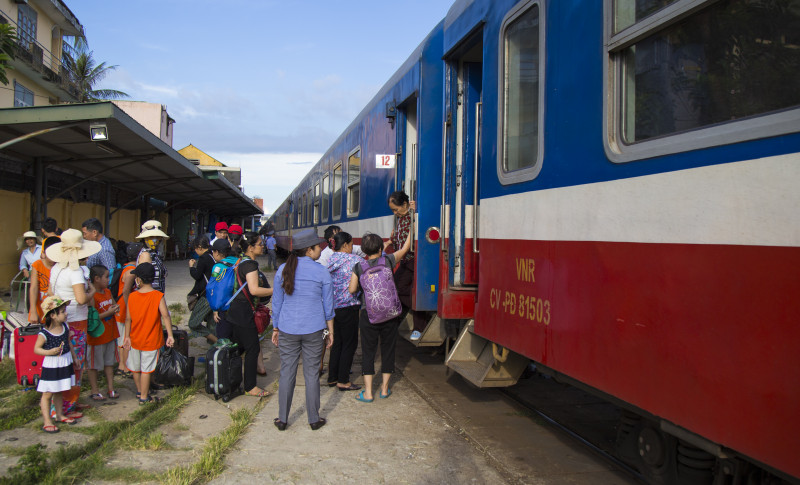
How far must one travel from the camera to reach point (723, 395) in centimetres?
218

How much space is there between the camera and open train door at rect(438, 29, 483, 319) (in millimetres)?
4836

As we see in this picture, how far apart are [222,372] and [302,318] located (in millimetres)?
1372

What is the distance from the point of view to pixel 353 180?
952 cm

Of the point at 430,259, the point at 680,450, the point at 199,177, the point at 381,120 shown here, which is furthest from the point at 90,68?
the point at 680,450

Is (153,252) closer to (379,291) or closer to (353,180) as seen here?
(379,291)

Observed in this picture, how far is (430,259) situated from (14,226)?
12041 mm

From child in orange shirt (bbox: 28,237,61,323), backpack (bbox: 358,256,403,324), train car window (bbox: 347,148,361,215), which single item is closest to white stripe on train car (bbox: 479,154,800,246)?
backpack (bbox: 358,256,403,324)

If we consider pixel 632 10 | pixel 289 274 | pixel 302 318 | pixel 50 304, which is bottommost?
pixel 302 318

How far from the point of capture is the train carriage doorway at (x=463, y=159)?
16.2 feet

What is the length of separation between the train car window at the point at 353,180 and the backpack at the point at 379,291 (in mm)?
3499

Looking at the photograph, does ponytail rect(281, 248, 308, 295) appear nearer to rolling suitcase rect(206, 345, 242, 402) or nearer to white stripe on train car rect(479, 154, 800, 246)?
rolling suitcase rect(206, 345, 242, 402)

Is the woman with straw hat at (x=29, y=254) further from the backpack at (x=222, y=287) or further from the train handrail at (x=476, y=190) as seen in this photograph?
the train handrail at (x=476, y=190)

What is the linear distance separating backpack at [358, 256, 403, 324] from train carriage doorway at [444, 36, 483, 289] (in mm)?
774

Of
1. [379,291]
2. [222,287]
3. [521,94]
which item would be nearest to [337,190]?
[222,287]
